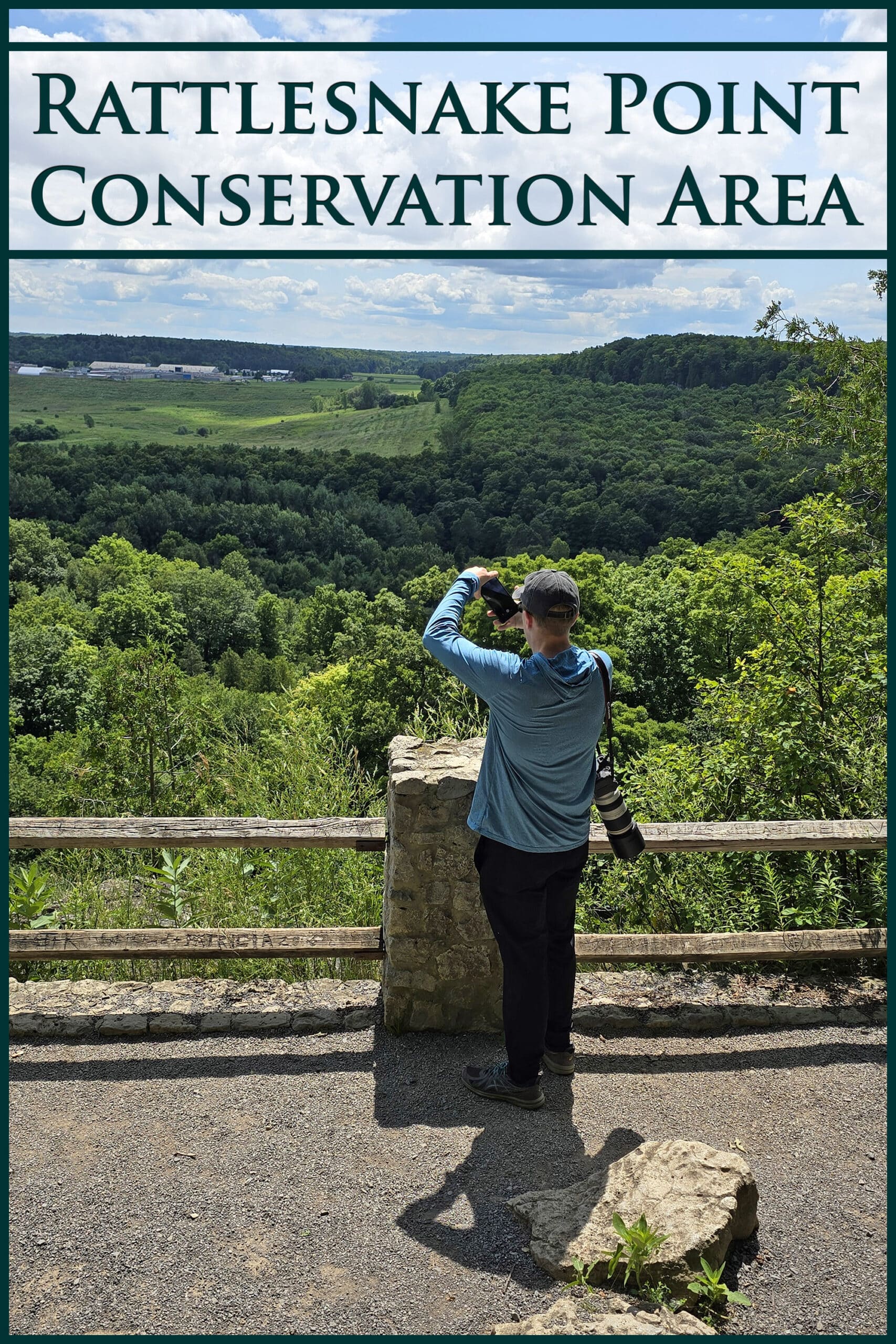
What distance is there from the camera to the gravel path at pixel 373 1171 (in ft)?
10.1

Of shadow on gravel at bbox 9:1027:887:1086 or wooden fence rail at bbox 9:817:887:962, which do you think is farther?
wooden fence rail at bbox 9:817:887:962

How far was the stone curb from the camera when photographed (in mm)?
4586

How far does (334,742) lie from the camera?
9.82 m

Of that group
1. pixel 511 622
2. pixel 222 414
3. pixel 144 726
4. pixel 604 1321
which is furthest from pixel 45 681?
pixel 222 414

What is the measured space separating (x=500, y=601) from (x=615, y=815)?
3.32 feet

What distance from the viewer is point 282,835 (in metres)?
4.68

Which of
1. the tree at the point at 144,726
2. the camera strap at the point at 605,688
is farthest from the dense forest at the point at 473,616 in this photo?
the camera strap at the point at 605,688

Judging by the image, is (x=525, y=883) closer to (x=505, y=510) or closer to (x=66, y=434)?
(x=505, y=510)

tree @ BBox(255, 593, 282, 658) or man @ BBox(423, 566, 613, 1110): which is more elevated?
tree @ BBox(255, 593, 282, 658)

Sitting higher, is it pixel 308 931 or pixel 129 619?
pixel 129 619

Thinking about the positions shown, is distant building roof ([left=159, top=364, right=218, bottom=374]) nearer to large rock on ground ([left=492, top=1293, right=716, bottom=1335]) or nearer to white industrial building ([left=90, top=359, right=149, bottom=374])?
white industrial building ([left=90, top=359, right=149, bottom=374])

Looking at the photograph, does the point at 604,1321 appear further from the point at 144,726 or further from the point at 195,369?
the point at 195,369

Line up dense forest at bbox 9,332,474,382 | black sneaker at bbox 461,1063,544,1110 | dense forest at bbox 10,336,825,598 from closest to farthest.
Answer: black sneaker at bbox 461,1063,544,1110 < dense forest at bbox 10,336,825,598 < dense forest at bbox 9,332,474,382

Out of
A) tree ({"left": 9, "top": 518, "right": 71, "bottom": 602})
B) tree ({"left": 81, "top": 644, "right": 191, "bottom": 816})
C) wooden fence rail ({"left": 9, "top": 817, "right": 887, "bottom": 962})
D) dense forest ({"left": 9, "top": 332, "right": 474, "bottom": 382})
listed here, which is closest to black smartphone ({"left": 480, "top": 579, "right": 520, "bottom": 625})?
wooden fence rail ({"left": 9, "top": 817, "right": 887, "bottom": 962})
